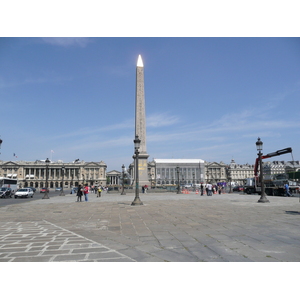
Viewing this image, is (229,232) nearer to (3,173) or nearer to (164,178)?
(164,178)

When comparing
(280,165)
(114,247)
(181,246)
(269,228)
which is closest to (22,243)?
(114,247)

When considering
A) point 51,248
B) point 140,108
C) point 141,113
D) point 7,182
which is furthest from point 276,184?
point 7,182

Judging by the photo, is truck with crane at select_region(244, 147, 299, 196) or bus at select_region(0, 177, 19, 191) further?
bus at select_region(0, 177, 19, 191)

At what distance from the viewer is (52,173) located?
455ft

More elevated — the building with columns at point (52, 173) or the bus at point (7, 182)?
the building with columns at point (52, 173)

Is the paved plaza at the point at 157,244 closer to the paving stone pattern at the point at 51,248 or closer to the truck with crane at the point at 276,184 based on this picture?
the paving stone pattern at the point at 51,248

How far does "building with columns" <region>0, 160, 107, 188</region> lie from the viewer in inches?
5300

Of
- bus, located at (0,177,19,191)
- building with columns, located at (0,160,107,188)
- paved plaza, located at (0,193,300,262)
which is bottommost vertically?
paved plaza, located at (0,193,300,262)

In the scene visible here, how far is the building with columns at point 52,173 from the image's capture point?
135 metres

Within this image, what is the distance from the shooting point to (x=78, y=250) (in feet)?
17.7

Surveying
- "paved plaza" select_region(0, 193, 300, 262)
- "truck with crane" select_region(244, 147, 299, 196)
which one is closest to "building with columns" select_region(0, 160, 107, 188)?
"truck with crane" select_region(244, 147, 299, 196)

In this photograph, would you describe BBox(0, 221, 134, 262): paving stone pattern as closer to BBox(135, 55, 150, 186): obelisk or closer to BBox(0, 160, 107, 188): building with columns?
BBox(135, 55, 150, 186): obelisk

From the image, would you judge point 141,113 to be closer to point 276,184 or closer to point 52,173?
point 276,184

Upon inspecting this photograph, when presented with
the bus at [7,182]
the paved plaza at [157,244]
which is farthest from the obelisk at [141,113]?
the paved plaza at [157,244]
